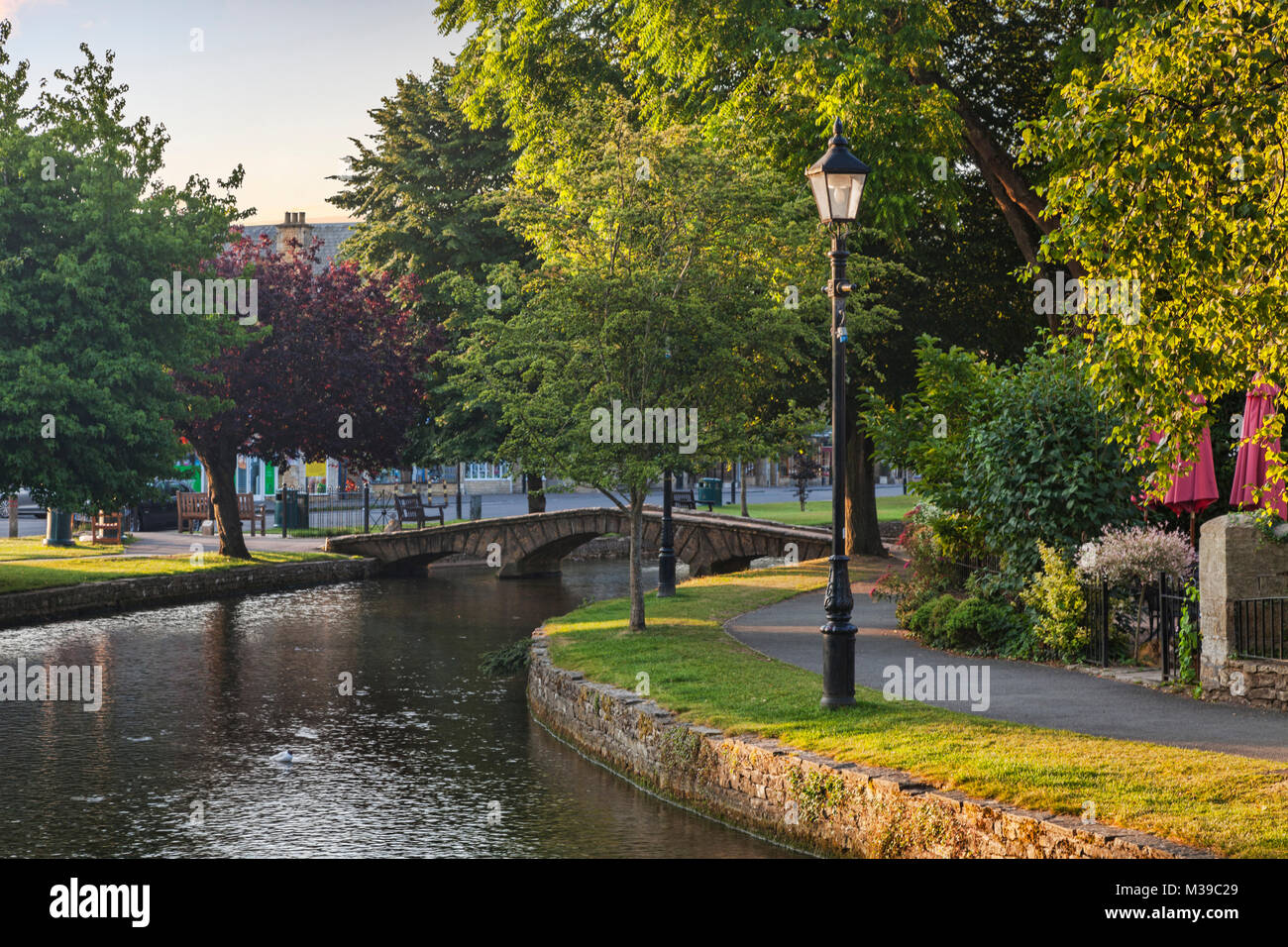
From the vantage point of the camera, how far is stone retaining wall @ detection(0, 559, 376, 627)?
83.0 feet

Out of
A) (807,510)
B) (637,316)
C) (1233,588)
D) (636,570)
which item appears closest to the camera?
(1233,588)

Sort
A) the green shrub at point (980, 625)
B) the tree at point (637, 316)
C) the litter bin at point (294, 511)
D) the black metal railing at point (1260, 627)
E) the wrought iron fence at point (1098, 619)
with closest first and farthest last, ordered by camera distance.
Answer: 1. the black metal railing at point (1260, 627)
2. the wrought iron fence at point (1098, 619)
3. the green shrub at point (980, 625)
4. the tree at point (637, 316)
5. the litter bin at point (294, 511)

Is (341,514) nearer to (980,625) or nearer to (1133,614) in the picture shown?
(980,625)

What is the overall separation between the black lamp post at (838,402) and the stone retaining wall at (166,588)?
1827 cm

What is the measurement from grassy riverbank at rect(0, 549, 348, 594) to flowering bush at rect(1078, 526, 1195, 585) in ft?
67.2

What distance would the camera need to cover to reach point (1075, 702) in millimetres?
12398

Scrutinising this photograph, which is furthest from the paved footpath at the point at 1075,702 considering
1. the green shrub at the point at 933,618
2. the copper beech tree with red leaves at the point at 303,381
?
the copper beech tree with red leaves at the point at 303,381

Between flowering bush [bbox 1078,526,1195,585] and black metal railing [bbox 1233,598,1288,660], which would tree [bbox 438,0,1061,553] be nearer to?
flowering bush [bbox 1078,526,1195,585]

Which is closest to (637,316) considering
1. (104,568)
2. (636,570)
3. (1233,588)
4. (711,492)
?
(636,570)

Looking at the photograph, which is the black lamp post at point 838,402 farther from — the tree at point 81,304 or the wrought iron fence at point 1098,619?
the tree at point 81,304

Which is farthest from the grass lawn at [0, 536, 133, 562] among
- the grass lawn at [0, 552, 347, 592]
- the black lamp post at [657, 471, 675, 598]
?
the black lamp post at [657, 471, 675, 598]

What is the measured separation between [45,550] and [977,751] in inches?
1201

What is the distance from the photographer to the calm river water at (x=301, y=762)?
11.0 m
